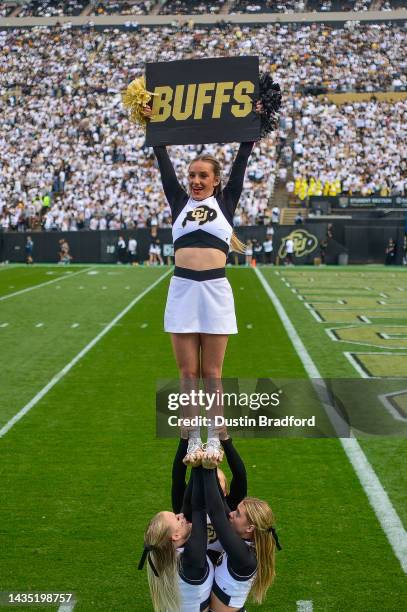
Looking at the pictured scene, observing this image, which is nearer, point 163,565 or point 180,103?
point 163,565

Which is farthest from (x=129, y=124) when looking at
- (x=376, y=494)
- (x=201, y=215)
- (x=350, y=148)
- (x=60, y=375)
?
(x=201, y=215)

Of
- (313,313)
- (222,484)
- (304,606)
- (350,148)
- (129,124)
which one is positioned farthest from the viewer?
(129,124)

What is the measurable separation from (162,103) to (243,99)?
465 millimetres

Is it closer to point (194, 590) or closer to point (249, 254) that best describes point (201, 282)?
point (194, 590)

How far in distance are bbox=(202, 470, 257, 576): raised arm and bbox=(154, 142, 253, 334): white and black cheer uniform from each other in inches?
37.1

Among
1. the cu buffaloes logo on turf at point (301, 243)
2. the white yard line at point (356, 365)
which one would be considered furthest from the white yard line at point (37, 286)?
the white yard line at point (356, 365)

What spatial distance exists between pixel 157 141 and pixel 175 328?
1.10 meters

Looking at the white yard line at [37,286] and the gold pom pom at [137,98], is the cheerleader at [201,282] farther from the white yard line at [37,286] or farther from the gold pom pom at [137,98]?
the white yard line at [37,286]

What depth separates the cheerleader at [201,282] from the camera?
5.29 meters

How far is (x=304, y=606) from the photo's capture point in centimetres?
557

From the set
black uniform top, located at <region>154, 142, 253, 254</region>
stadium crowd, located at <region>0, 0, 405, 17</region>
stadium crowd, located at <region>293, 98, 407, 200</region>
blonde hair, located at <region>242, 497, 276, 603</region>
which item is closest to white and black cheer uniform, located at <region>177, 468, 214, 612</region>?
blonde hair, located at <region>242, 497, 276, 603</region>

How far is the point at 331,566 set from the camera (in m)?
6.19

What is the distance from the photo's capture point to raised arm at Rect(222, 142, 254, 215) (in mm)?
5547

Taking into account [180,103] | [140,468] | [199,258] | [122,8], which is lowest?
[140,468]
